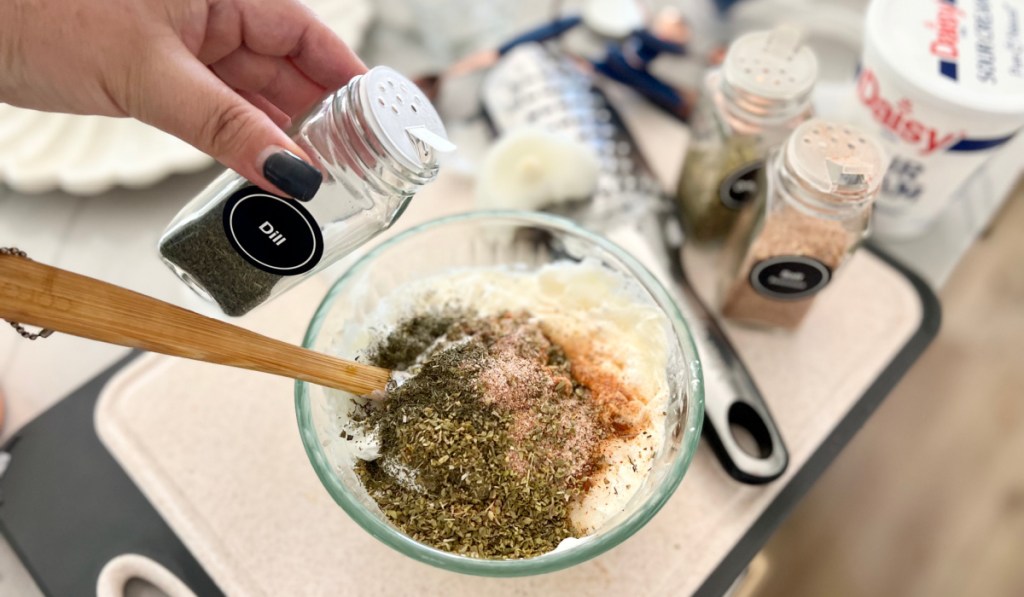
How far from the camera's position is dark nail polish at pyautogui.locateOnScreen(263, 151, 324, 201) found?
0.51 meters

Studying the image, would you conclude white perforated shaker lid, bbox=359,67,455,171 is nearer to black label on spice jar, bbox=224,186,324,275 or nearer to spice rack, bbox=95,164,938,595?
black label on spice jar, bbox=224,186,324,275

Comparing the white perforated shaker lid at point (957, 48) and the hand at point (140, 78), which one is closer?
the hand at point (140, 78)

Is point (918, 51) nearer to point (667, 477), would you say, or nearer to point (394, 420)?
point (667, 477)

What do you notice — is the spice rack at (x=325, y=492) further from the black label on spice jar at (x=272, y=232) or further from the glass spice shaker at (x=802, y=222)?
the black label on spice jar at (x=272, y=232)

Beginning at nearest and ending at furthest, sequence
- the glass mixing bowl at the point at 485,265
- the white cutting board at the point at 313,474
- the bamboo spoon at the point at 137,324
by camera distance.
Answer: the bamboo spoon at the point at 137,324 → the glass mixing bowl at the point at 485,265 → the white cutting board at the point at 313,474

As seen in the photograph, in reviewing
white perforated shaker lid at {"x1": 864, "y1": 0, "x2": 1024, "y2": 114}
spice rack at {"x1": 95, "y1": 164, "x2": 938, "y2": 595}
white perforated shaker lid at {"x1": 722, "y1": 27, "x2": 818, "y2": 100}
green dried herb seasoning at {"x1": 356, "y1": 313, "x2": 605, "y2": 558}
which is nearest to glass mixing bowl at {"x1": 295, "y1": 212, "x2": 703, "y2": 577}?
green dried herb seasoning at {"x1": 356, "y1": 313, "x2": 605, "y2": 558}

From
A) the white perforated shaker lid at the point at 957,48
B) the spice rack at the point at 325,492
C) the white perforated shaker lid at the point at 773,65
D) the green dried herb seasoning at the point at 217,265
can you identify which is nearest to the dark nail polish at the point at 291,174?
the green dried herb seasoning at the point at 217,265

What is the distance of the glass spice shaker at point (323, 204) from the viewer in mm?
546

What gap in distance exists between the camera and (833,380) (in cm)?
85

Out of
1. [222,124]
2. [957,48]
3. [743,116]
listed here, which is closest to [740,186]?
[743,116]

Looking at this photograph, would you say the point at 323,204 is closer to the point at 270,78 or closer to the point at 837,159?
the point at 270,78

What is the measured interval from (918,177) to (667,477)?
0.54 metres

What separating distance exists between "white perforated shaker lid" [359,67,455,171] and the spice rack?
1.29ft

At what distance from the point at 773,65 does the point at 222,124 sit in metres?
0.57
